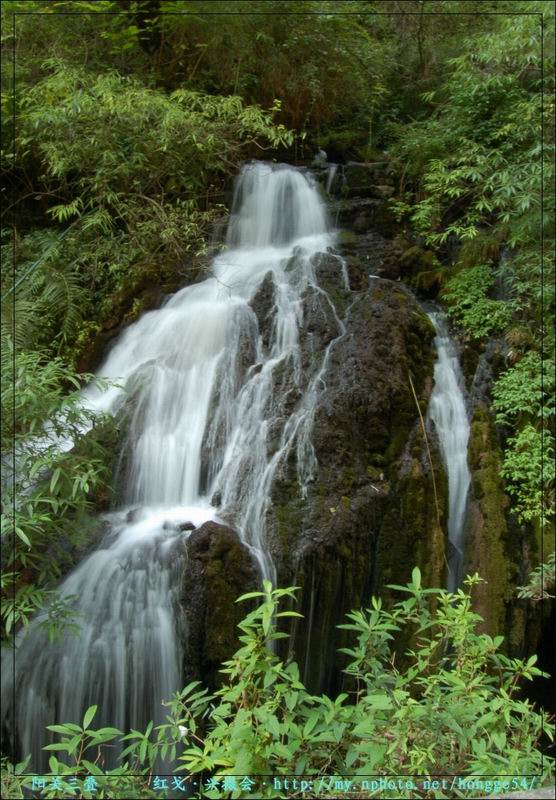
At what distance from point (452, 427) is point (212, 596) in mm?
1344

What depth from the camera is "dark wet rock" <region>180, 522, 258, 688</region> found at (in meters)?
2.05

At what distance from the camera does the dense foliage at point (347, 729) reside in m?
1.37

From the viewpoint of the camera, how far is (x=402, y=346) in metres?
2.79

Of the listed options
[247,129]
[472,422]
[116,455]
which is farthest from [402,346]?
[116,455]

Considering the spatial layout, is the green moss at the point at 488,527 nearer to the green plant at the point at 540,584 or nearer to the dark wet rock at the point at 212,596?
the green plant at the point at 540,584

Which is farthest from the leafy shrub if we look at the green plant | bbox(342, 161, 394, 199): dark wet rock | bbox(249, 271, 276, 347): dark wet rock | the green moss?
the green plant

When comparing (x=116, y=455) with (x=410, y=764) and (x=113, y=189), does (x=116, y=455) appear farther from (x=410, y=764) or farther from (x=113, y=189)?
(x=410, y=764)

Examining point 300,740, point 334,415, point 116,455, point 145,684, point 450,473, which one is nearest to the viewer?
point 300,740

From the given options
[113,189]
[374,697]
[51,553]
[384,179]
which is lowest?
[374,697]

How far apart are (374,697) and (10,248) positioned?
2.29 m

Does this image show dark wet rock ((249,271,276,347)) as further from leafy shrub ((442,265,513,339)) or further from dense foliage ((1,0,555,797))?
leafy shrub ((442,265,513,339))

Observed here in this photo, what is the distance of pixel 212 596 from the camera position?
→ 210 centimetres

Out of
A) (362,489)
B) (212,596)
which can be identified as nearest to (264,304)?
(362,489)

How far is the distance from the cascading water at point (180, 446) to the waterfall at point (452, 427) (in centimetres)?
56
